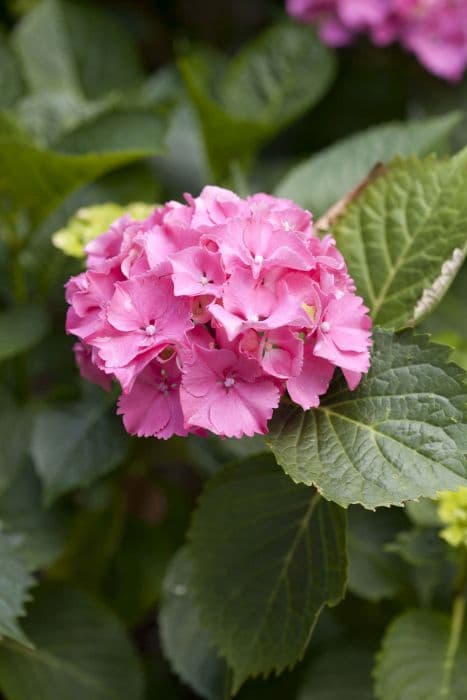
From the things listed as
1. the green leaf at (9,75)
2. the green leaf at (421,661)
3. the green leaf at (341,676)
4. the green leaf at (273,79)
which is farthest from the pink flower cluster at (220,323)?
the green leaf at (9,75)

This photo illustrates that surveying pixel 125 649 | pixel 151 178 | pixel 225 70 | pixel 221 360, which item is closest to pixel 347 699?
pixel 125 649

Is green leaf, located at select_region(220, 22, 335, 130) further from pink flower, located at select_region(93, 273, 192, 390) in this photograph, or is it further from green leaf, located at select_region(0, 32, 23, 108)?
pink flower, located at select_region(93, 273, 192, 390)

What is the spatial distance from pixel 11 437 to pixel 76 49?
35.4 inches

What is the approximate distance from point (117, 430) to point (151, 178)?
523 mm

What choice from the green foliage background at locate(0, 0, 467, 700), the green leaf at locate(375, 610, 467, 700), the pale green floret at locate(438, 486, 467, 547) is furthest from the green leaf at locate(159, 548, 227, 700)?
the pale green floret at locate(438, 486, 467, 547)

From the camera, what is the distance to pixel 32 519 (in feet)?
4.32

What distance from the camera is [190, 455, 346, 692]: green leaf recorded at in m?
0.93

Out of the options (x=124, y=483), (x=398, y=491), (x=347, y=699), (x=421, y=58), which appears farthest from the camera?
(x=421, y=58)

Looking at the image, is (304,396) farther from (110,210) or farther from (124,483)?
(124,483)

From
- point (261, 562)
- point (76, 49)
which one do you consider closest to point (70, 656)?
point (261, 562)

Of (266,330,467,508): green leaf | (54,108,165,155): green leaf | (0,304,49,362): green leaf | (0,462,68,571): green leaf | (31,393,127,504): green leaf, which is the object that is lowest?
(0,462,68,571): green leaf

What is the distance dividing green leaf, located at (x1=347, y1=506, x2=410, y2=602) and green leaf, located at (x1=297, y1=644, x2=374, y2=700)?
0.09 meters

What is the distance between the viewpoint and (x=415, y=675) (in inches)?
40.7

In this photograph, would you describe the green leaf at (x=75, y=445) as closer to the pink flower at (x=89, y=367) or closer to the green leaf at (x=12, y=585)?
the green leaf at (x=12, y=585)
